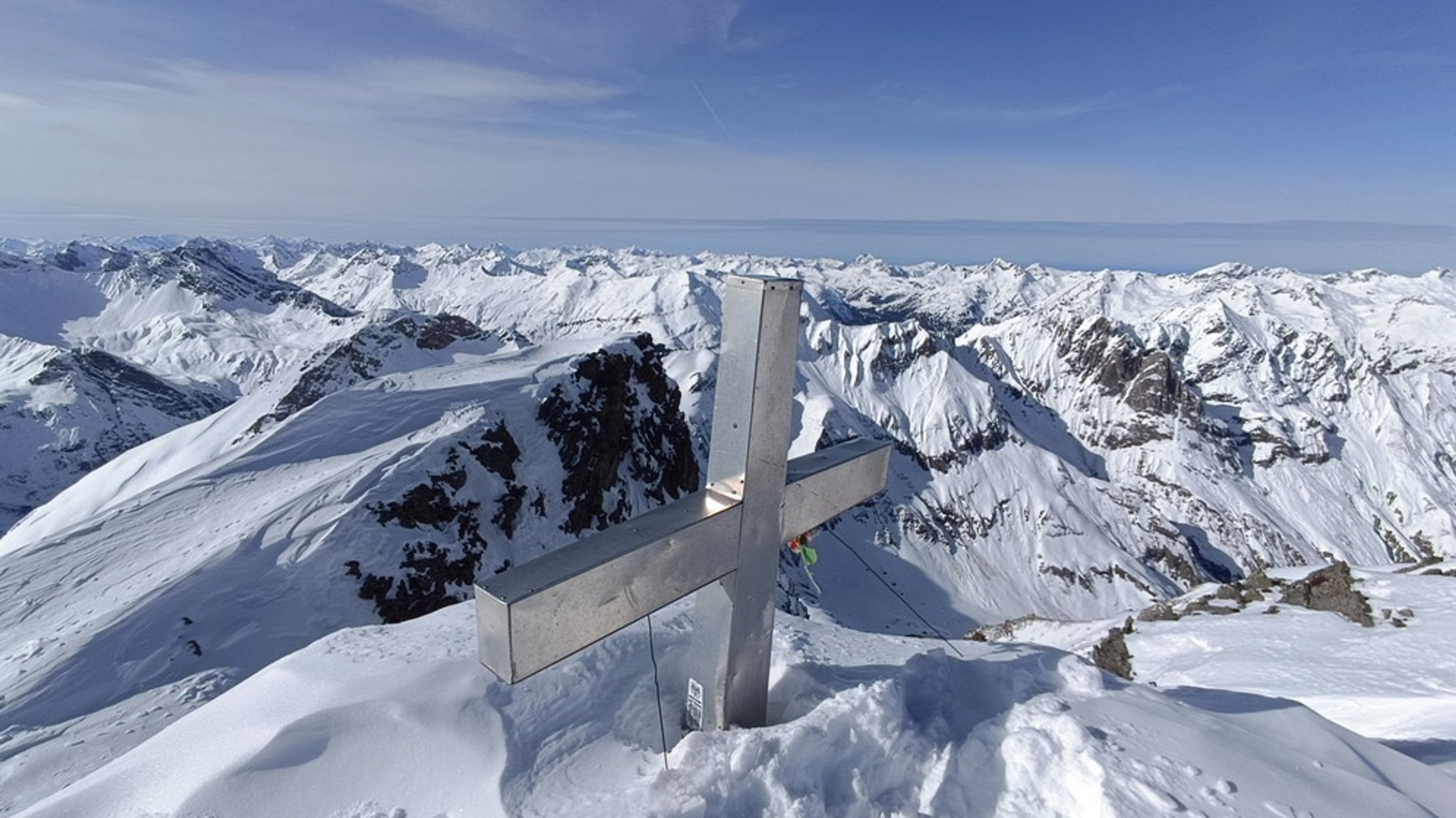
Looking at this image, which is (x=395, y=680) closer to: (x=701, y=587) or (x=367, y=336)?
(x=701, y=587)

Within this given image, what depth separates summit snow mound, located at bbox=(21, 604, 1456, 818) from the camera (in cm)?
384

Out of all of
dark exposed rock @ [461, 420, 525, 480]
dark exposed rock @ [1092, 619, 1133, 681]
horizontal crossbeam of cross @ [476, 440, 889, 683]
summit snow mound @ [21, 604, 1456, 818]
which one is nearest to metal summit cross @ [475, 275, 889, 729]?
horizontal crossbeam of cross @ [476, 440, 889, 683]

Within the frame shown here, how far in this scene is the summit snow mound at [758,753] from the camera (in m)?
3.84

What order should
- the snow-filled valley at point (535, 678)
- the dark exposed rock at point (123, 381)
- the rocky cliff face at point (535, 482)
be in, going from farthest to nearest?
the dark exposed rock at point (123, 381)
the rocky cliff face at point (535, 482)
the snow-filled valley at point (535, 678)

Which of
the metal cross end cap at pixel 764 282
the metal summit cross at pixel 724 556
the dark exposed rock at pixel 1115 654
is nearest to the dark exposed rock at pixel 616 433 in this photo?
the dark exposed rock at pixel 1115 654

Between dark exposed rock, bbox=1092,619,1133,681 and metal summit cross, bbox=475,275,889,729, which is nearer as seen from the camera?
metal summit cross, bbox=475,275,889,729

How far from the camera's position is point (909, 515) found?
168m

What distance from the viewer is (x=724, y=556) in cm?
425

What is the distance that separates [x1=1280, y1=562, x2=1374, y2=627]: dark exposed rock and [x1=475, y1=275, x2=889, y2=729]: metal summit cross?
17796 millimetres

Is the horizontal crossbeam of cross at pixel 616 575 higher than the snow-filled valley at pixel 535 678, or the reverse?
the horizontal crossbeam of cross at pixel 616 575

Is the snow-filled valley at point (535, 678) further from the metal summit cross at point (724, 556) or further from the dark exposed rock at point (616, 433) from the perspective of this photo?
the metal summit cross at point (724, 556)

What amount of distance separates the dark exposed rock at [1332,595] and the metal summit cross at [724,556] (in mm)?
17796

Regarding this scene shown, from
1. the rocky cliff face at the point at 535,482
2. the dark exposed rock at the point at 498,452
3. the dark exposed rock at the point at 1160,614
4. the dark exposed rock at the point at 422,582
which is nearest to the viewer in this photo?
the dark exposed rock at the point at 1160,614

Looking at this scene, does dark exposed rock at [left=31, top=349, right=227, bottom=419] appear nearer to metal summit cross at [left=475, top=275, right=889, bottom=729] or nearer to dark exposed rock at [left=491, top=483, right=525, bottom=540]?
dark exposed rock at [left=491, top=483, right=525, bottom=540]
